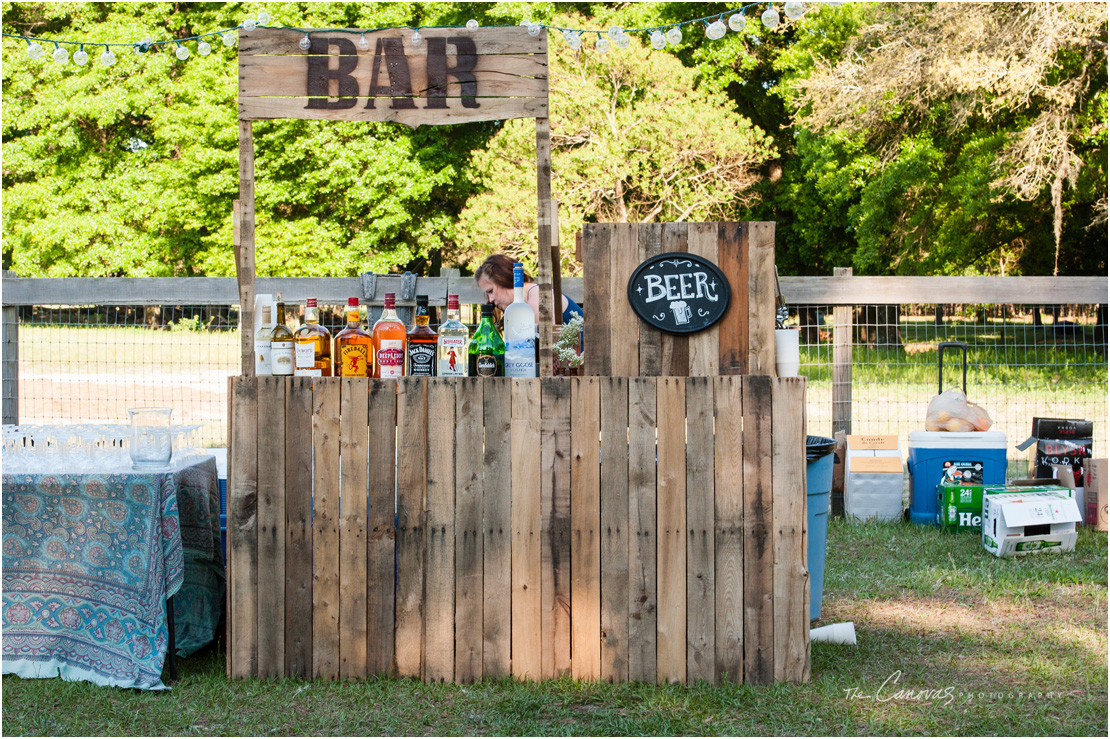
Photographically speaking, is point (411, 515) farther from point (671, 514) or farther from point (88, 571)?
point (88, 571)

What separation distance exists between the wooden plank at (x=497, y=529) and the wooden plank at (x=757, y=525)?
2.69 ft

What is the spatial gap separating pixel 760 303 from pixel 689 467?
634 mm

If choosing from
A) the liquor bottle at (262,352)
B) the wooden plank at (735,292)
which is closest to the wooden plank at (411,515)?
the liquor bottle at (262,352)

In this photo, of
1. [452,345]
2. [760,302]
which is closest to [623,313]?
[760,302]

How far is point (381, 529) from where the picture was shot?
303cm

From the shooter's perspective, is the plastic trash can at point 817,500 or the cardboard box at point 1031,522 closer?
the plastic trash can at point 817,500

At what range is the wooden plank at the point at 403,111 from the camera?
300 centimetres

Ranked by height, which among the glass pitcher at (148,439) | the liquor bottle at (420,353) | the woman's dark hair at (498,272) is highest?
the woman's dark hair at (498,272)

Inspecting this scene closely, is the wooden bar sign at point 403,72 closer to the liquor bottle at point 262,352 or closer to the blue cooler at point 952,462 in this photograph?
the liquor bottle at point 262,352

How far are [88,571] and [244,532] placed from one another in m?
0.57

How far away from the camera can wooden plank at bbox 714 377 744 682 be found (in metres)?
2.98

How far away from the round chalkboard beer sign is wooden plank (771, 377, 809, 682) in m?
0.37

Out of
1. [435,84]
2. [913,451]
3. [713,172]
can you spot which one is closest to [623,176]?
[713,172]

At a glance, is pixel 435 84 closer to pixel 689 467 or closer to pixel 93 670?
pixel 689 467
